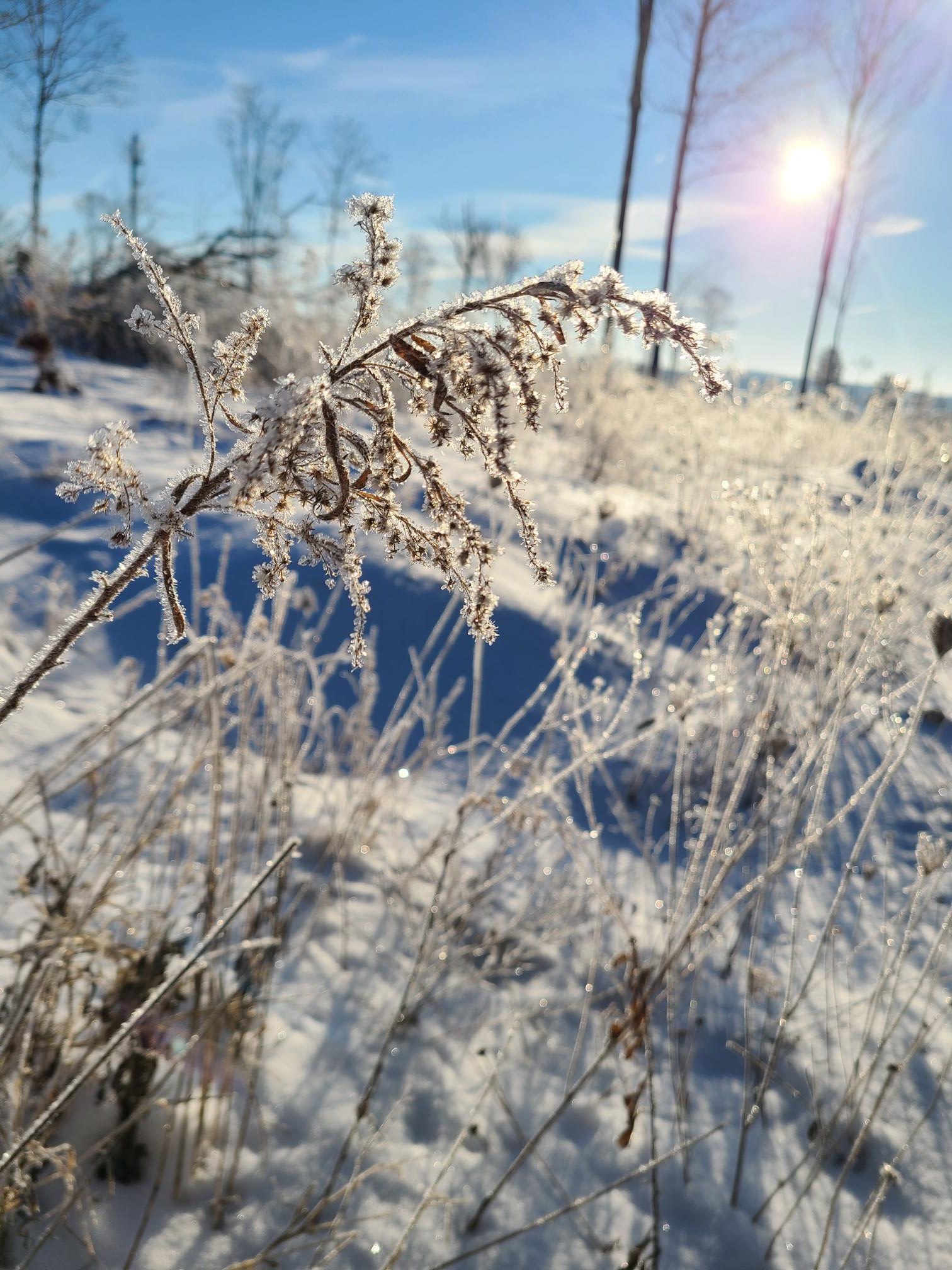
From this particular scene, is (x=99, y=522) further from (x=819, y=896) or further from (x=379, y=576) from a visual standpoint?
(x=819, y=896)

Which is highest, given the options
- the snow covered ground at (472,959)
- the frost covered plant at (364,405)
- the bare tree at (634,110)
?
the bare tree at (634,110)

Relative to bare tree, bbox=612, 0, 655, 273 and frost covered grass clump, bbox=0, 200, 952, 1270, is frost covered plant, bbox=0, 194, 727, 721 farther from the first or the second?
bare tree, bbox=612, 0, 655, 273

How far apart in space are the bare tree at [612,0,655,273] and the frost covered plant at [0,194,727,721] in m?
9.41

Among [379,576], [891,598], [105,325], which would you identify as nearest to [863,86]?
[105,325]

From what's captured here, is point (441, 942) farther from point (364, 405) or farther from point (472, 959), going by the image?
point (364, 405)

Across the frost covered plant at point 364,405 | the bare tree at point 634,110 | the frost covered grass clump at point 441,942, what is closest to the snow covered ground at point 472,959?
the frost covered grass clump at point 441,942

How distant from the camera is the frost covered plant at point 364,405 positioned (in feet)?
1.58

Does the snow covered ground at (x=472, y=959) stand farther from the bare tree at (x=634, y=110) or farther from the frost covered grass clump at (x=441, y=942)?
the bare tree at (x=634, y=110)

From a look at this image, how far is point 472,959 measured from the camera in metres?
1.92

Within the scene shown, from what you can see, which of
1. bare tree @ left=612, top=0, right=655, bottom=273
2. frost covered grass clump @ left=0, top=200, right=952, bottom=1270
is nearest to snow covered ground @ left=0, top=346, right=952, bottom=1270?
frost covered grass clump @ left=0, top=200, right=952, bottom=1270

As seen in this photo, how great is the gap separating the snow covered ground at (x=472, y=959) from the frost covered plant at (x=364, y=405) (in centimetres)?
39

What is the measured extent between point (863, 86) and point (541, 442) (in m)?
14.5

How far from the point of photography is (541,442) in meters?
7.35

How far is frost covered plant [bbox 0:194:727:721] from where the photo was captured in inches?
18.9
